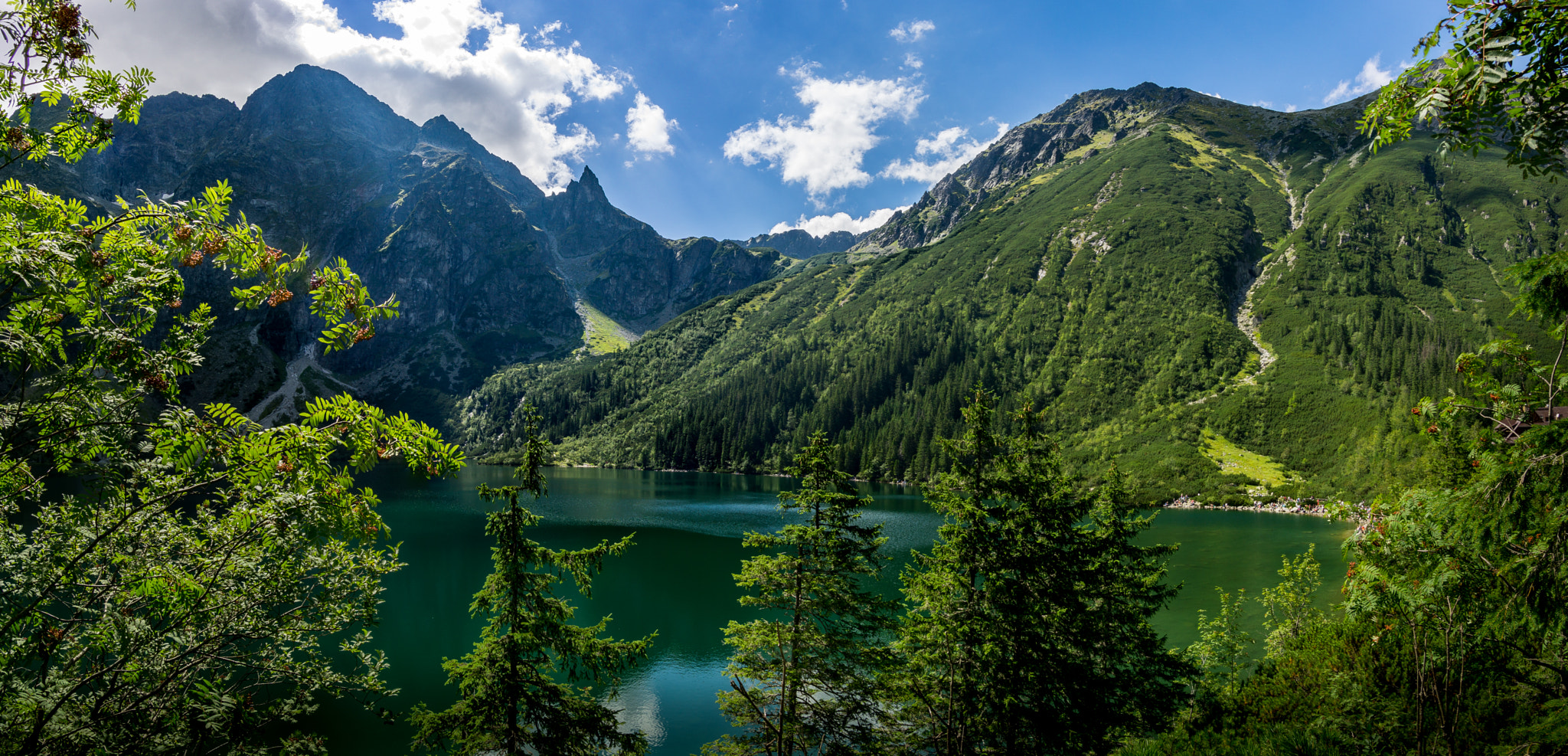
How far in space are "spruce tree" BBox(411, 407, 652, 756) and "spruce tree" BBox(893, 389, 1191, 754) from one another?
740cm

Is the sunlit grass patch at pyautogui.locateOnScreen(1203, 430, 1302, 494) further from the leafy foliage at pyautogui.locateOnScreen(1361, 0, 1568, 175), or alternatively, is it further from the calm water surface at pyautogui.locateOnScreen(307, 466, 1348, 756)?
the leafy foliage at pyautogui.locateOnScreen(1361, 0, 1568, 175)

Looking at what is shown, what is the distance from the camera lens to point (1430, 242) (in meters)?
152

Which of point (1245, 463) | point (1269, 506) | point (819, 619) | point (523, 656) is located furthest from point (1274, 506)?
point (523, 656)

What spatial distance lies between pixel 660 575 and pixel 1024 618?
38448 mm

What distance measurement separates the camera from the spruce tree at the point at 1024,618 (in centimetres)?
1482

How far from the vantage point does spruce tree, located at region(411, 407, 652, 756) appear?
13.4 meters

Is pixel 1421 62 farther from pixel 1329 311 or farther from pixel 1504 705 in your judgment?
pixel 1329 311

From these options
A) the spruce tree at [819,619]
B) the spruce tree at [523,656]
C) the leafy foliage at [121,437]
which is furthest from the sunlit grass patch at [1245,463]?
the leafy foliage at [121,437]

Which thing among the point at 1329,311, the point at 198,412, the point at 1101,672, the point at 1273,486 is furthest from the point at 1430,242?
the point at 198,412

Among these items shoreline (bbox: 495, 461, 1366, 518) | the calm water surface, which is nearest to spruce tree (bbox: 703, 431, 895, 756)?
the calm water surface

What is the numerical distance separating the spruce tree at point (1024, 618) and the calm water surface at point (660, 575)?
13.8m

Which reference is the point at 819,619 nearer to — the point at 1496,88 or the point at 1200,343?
the point at 1496,88

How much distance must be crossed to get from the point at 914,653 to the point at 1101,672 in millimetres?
5435

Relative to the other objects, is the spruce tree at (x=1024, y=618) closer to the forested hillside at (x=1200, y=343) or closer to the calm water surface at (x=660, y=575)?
the calm water surface at (x=660, y=575)
